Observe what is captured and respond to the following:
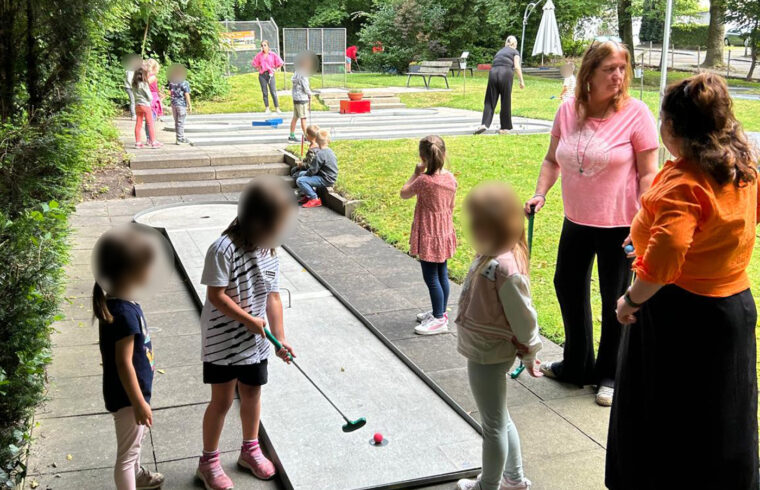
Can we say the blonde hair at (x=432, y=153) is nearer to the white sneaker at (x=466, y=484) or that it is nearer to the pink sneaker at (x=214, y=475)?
the white sneaker at (x=466, y=484)

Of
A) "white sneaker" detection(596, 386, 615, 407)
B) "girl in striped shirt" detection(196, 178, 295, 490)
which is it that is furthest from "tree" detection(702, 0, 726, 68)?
"girl in striped shirt" detection(196, 178, 295, 490)

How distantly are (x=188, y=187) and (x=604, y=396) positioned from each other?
28.0 ft

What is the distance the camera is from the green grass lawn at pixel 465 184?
700 centimetres

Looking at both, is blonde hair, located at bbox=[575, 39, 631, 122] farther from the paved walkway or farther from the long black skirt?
the paved walkway

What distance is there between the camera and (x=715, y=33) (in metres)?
34.5

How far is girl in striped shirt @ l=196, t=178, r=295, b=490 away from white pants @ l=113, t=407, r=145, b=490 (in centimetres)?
38

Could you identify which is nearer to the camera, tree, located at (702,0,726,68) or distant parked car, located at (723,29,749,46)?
tree, located at (702,0,726,68)

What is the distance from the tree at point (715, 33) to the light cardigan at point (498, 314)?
35.2 metres

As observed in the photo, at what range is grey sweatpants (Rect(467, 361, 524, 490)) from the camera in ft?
10.5

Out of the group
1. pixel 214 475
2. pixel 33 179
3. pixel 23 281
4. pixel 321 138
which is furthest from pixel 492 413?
pixel 321 138

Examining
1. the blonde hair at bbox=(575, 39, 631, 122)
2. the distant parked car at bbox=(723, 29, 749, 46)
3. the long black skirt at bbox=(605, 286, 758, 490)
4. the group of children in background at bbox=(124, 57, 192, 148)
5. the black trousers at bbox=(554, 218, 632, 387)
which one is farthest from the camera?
the distant parked car at bbox=(723, 29, 749, 46)

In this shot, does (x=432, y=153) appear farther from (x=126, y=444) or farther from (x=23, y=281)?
(x=126, y=444)

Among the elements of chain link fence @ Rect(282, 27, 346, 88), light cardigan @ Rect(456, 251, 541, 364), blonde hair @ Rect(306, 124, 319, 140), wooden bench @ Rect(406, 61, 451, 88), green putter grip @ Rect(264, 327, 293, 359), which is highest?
chain link fence @ Rect(282, 27, 346, 88)

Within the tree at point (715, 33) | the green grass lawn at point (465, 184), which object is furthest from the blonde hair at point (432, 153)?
the tree at point (715, 33)
